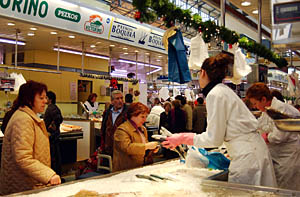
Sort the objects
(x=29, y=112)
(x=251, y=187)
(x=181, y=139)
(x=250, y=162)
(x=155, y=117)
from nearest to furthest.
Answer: (x=251, y=187), (x=250, y=162), (x=181, y=139), (x=29, y=112), (x=155, y=117)

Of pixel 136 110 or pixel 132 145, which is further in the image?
pixel 136 110

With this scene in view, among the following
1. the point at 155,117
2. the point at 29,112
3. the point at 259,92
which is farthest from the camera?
the point at 155,117

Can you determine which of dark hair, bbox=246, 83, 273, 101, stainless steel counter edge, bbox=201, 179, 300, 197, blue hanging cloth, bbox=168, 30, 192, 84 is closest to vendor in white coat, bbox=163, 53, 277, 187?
stainless steel counter edge, bbox=201, 179, 300, 197

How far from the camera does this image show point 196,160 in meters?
2.82

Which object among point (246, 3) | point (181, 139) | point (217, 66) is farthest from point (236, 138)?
point (246, 3)

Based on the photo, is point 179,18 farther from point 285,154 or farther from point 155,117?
point 155,117

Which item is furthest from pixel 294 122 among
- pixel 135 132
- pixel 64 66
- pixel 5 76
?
pixel 64 66

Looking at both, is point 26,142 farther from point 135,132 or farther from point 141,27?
point 141,27

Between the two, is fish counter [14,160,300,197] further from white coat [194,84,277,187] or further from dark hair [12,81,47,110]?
dark hair [12,81,47,110]

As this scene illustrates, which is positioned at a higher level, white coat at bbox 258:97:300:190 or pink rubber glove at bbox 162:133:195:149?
pink rubber glove at bbox 162:133:195:149

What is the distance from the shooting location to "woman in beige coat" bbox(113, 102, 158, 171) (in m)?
3.31

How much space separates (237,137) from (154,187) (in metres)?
0.75

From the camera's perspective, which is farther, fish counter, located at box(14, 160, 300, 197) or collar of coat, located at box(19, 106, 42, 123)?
collar of coat, located at box(19, 106, 42, 123)

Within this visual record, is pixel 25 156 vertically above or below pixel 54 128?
above
